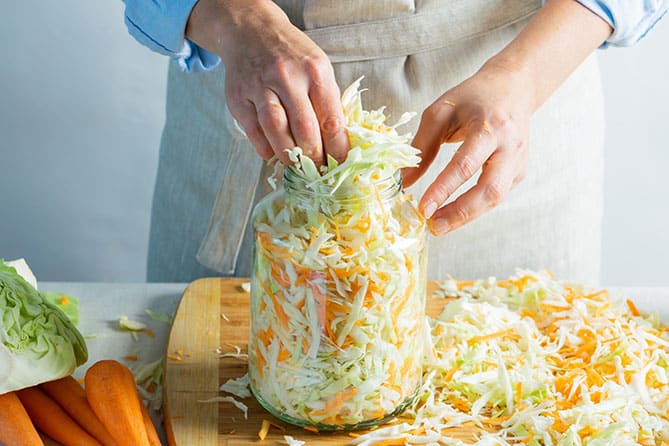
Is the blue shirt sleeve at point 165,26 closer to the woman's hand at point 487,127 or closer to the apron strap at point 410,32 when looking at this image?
the apron strap at point 410,32

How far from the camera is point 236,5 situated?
5.25ft

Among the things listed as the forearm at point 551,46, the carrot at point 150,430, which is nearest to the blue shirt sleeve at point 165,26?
the forearm at point 551,46

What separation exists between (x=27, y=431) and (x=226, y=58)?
638mm

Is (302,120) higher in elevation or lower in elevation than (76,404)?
higher

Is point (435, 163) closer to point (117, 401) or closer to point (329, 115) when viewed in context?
point (329, 115)

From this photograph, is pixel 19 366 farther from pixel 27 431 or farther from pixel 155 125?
pixel 155 125

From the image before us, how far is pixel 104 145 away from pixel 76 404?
Answer: 6.88 feet

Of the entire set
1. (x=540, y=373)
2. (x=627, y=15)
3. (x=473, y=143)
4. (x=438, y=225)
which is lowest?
(x=540, y=373)

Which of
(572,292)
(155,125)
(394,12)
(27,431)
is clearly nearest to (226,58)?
(394,12)

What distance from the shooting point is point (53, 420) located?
5.05ft

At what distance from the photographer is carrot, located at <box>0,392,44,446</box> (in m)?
1.48

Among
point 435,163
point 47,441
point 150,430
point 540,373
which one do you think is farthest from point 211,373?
point 435,163

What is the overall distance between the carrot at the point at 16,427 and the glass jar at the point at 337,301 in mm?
352

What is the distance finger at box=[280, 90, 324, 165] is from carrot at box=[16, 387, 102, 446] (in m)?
0.56
